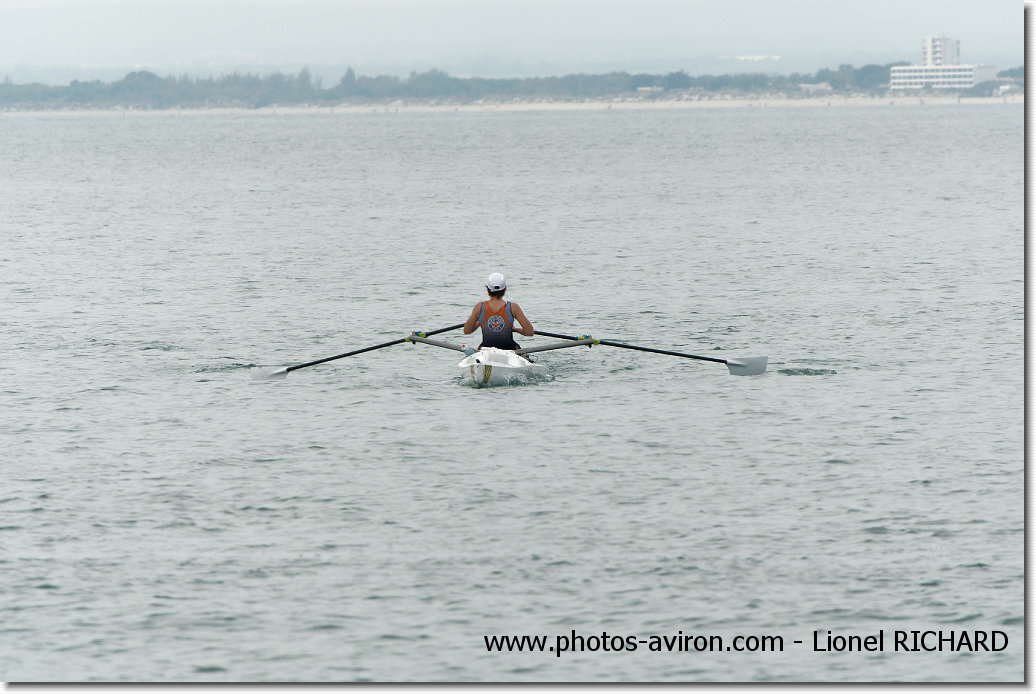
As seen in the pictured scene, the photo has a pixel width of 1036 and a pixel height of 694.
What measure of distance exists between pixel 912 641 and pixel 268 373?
16223 millimetres

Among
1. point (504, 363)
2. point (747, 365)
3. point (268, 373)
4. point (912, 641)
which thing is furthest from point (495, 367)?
point (912, 641)

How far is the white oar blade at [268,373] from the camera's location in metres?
27.1

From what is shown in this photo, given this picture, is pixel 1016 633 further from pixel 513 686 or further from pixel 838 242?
pixel 838 242

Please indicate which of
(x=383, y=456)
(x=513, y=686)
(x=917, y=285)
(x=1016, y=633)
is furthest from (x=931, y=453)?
(x=917, y=285)

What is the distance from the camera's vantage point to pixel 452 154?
484 feet

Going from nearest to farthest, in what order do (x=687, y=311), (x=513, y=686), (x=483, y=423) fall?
(x=513, y=686), (x=483, y=423), (x=687, y=311)

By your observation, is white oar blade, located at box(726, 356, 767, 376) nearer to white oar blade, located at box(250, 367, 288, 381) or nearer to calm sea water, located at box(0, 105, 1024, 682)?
calm sea water, located at box(0, 105, 1024, 682)

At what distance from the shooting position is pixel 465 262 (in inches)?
1962

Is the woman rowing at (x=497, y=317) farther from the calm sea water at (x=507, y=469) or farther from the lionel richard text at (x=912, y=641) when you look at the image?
the lionel richard text at (x=912, y=641)

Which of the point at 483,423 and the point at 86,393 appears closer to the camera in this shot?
the point at 483,423

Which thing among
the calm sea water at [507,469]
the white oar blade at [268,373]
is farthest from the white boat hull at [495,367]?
the white oar blade at [268,373]

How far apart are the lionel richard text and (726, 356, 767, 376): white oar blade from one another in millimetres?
13059

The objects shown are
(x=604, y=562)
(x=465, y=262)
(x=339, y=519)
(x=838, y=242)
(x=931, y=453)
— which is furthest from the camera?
(x=838, y=242)

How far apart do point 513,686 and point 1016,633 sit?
559 centimetres
